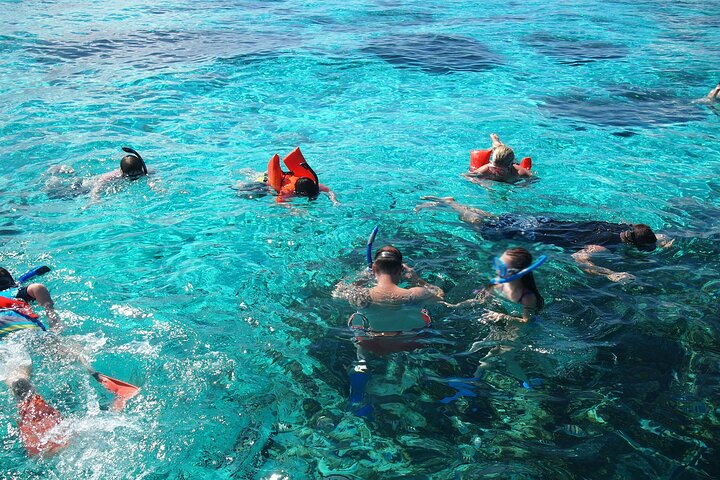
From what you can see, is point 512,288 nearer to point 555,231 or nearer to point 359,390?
point 359,390

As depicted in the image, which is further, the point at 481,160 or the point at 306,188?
the point at 481,160

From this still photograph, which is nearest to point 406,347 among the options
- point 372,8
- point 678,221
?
point 678,221

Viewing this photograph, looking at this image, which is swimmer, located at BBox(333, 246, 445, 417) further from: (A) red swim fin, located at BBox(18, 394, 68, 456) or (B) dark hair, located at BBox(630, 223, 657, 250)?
(B) dark hair, located at BBox(630, 223, 657, 250)

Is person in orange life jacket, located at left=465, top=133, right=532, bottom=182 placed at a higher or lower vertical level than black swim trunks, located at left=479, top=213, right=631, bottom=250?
higher

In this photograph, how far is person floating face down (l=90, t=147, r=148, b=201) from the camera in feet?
22.9

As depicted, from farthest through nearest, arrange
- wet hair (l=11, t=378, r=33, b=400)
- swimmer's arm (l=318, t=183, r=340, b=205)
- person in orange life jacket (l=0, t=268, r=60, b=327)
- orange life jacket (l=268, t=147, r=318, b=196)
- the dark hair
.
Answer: swimmer's arm (l=318, t=183, r=340, b=205)
orange life jacket (l=268, t=147, r=318, b=196)
the dark hair
person in orange life jacket (l=0, t=268, r=60, b=327)
wet hair (l=11, t=378, r=33, b=400)

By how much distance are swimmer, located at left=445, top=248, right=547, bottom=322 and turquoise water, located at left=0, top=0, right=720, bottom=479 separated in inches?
11.4

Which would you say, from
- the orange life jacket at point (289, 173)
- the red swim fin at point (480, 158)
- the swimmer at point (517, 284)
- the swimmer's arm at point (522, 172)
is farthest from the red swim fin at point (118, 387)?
the swimmer's arm at point (522, 172)

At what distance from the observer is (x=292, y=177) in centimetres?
670

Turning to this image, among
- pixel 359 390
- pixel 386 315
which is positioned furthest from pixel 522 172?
pixel 359 390

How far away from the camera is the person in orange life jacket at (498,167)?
6914mm

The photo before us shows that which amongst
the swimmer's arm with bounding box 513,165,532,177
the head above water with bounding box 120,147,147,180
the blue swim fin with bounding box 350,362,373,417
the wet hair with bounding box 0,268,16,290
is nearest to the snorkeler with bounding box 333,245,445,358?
the blue swim fin with bounding box 350,362,373,417

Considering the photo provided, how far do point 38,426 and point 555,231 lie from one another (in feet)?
15.6

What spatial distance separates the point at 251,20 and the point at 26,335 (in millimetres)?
15212
